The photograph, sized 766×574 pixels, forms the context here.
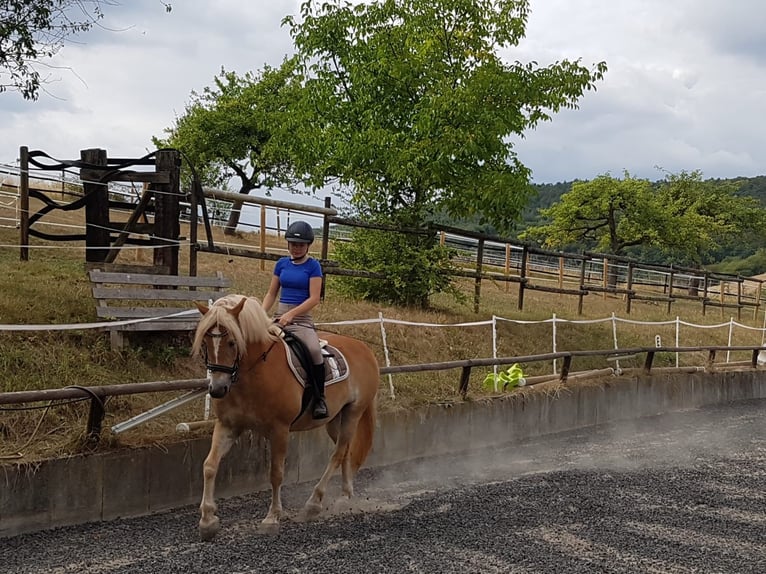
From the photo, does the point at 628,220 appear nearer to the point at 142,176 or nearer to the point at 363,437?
the point at 142,176

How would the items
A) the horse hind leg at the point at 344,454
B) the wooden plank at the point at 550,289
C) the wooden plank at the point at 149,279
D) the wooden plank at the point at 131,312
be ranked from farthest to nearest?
1. the wooden plank at the point at 550,289
2. the wooden plank at the point at 149,279
3. the wooden plank at the point at 131,312
4. the horse hind leg at the point at 344,454

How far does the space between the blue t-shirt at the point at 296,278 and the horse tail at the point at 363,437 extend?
1.51 metres

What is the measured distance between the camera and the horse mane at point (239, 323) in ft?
17.7

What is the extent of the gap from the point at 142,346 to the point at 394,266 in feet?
20.9

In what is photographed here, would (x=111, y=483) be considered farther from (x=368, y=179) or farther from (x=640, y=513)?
(x=368, y=179)

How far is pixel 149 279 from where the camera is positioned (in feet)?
28.5

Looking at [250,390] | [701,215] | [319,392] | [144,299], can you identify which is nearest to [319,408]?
[319,392]

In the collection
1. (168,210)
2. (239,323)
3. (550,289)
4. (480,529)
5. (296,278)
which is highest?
(168,210)

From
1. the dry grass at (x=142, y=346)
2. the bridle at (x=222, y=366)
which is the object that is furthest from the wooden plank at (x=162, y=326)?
the bridle at (x=222, y=366)

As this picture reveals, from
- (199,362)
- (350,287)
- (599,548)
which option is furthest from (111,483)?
(350,287)

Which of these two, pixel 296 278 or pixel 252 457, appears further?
pixel 252 457

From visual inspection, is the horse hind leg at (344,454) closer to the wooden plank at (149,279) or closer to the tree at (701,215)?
the wooden plank at (149,279)

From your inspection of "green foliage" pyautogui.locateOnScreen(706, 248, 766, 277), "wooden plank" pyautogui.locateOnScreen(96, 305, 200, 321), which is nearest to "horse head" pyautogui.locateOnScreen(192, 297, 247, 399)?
"wooden plank" pyautogui.locateOnScreen(96, 305, 200, 321)

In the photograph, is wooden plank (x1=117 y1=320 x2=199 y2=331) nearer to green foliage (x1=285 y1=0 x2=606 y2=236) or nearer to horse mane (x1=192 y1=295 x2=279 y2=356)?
horse mane (x1=192 y1=295 x2=279 y2=356)
